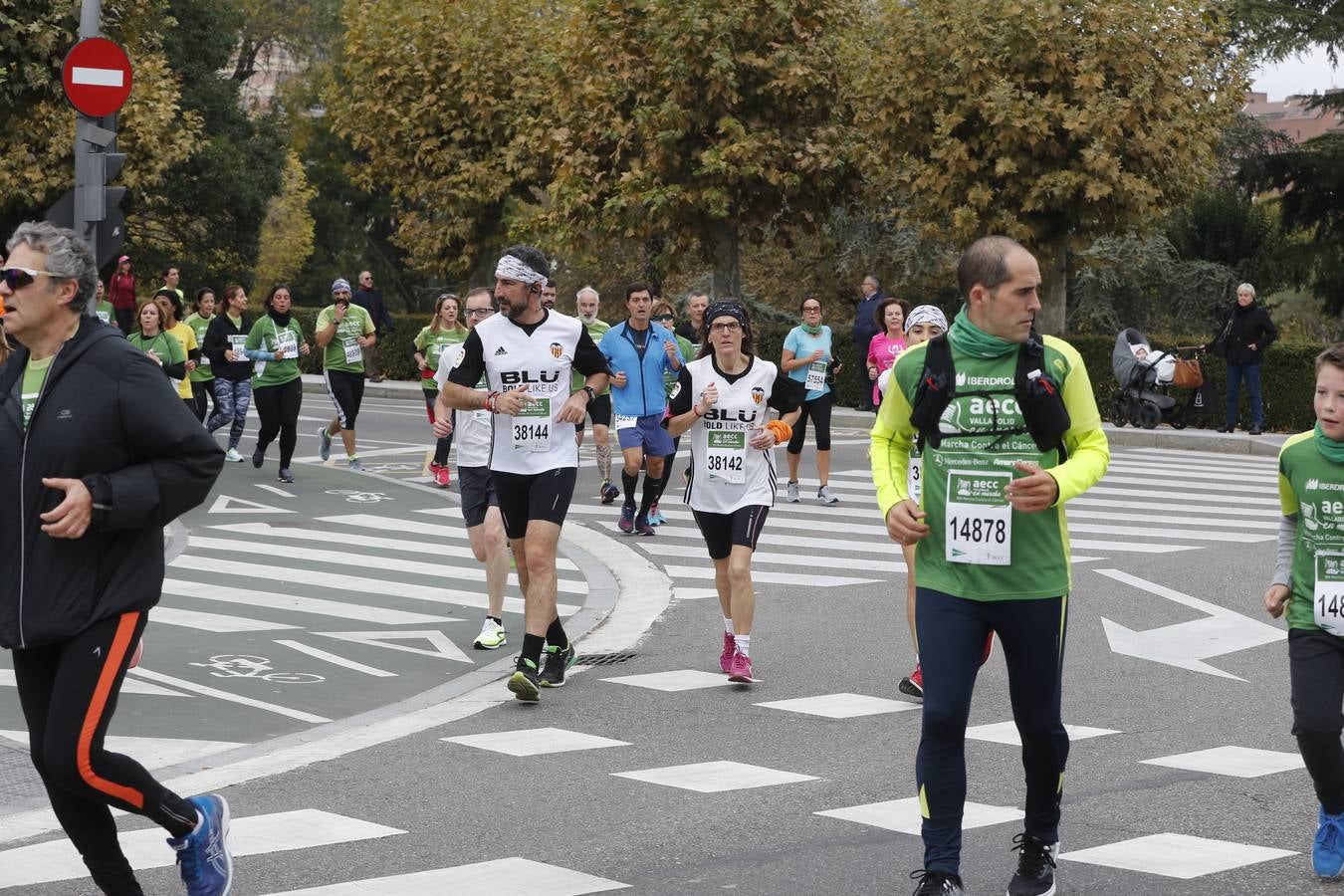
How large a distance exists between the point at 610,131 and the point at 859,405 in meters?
5.98

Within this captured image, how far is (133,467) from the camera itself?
4758 mm

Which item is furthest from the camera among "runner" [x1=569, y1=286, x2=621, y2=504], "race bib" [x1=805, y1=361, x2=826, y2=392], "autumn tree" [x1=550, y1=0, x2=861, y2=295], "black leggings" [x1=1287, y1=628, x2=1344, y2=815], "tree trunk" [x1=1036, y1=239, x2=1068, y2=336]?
"autumn tree" [x1=550, y1=0, x2=861, y2=295]

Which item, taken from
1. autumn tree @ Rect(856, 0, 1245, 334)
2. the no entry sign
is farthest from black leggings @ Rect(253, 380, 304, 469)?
autumn tree @ Rect(856, 0, 1245, 334)

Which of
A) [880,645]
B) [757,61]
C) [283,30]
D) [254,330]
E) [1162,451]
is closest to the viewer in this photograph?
[880,645]

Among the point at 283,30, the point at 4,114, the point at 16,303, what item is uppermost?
the point at 283,30

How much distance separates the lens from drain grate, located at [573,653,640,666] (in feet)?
32.2

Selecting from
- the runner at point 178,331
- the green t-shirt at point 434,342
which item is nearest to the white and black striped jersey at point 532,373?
the green t-shirt at point 434,342

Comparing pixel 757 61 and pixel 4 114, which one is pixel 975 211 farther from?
pixel 4 114

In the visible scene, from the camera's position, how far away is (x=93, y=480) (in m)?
4.66

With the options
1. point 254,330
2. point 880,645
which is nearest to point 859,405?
point 254,330

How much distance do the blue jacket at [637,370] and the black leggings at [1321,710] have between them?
10085 millimetres

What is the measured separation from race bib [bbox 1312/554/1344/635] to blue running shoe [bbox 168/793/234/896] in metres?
3.17

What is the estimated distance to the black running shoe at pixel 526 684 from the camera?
8453mm

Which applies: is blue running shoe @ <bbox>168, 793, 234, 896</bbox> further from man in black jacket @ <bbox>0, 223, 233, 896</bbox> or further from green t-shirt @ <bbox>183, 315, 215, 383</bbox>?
green t-shirt @ <bbox>183, 315, 215, 383</bbox>
